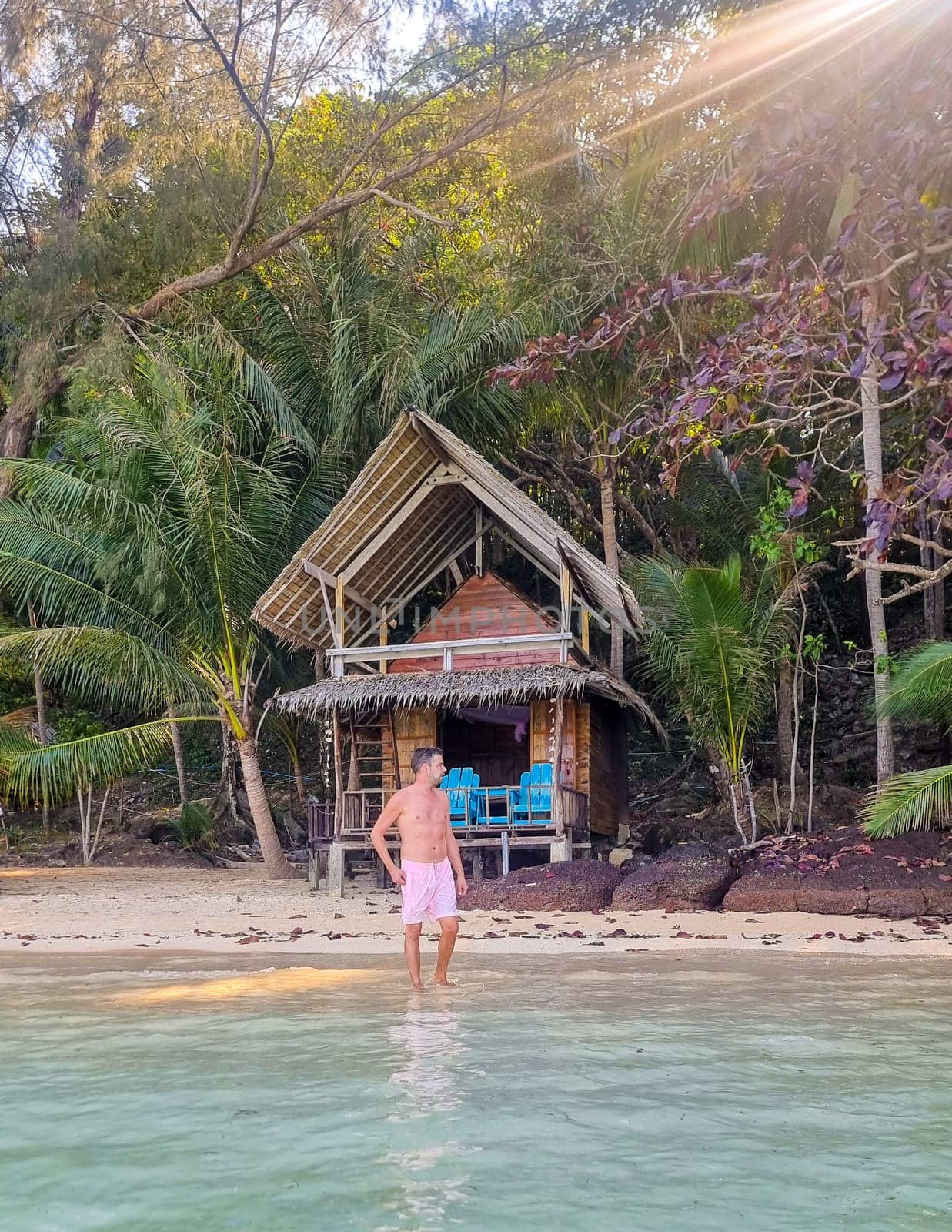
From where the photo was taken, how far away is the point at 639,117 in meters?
14.1

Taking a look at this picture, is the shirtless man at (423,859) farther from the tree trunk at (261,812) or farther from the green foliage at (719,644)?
the tree trunk at (261,812)

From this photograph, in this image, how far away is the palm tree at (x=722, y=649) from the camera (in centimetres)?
1316

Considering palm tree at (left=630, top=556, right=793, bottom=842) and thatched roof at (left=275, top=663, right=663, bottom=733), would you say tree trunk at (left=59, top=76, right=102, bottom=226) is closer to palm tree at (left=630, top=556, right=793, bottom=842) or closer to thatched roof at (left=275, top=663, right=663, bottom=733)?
thatched roof at (left=275, top=663, right=663, bottom=733)

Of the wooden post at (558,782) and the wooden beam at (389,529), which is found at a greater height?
the wooden beam at (389,529)

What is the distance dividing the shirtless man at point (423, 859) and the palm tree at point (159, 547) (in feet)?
26.4

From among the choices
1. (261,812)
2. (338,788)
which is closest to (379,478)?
(338,788)

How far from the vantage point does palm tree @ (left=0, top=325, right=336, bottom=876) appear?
14.9 meters

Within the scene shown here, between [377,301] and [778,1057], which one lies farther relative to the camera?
[377,301]

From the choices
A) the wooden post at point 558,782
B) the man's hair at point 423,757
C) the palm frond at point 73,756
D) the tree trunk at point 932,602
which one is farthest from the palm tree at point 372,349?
the man's hair at point 423,757

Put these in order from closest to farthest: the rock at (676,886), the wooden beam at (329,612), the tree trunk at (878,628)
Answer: the rock at (676,886) → the tree trunk at (878,628) → the wooden beam at (329,612)

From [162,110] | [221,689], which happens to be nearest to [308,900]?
[221,689]

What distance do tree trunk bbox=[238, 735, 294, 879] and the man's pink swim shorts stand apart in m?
8.59

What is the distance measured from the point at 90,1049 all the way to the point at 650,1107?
105 inches

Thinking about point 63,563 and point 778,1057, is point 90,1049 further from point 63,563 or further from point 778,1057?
point 63,563
